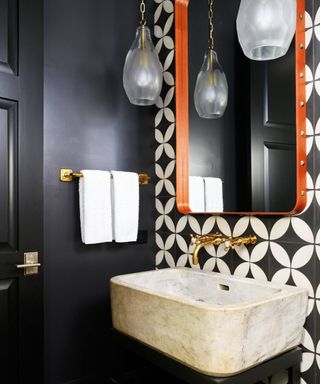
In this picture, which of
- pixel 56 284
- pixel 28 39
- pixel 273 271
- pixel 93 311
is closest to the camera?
pixel 273 271

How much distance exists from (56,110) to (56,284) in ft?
2.74

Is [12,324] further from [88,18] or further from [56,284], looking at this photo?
[88,18]

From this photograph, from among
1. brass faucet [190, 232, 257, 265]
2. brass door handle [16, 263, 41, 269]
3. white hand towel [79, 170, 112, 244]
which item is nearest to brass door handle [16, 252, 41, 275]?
brass door handle [16, 263, 41, 269]

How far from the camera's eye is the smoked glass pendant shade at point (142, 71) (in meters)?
1.71

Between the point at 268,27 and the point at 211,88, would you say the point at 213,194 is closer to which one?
the point at 211,88

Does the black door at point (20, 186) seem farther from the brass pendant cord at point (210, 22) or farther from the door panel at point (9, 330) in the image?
the brass pendant cord at point (210, 22)

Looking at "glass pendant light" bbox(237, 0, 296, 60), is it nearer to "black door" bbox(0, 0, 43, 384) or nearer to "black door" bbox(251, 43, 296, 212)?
"black door" bbox(251, 43, 296, 212)

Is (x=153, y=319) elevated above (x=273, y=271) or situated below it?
below

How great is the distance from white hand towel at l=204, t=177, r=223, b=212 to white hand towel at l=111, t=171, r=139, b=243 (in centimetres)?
37

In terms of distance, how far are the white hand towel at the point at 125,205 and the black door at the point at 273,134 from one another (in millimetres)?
634

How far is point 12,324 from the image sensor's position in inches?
62.7

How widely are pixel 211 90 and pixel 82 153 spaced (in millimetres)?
705

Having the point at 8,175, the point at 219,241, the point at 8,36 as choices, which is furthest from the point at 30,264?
the point at 8,36

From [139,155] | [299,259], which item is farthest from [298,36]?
[139,155]
